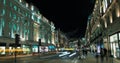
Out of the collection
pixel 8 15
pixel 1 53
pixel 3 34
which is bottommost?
pixel 1 53

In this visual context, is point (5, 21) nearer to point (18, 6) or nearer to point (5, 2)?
point (5, 2)

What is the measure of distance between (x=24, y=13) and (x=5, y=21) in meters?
24.1

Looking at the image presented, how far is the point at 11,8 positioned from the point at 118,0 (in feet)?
181

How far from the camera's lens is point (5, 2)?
77938 millimetres

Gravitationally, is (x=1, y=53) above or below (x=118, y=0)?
below

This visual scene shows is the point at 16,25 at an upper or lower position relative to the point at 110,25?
upper

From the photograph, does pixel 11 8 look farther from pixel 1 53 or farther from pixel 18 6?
pixel 1 53

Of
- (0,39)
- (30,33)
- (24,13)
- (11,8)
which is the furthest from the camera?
(30,33)

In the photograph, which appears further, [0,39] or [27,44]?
[27,44]

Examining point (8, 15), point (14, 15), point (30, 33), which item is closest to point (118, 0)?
point (8, 15)

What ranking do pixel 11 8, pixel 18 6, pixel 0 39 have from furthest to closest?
1. pixel 18 6
2. pixel 11 8
3. pixel 0 39

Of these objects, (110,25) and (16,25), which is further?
(16,25)

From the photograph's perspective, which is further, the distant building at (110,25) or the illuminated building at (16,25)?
the illuminated building at (16,25)

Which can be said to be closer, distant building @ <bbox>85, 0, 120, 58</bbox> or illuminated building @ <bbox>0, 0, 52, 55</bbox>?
distant building @ <bbox>85, 0, 120, 58</bbox>
